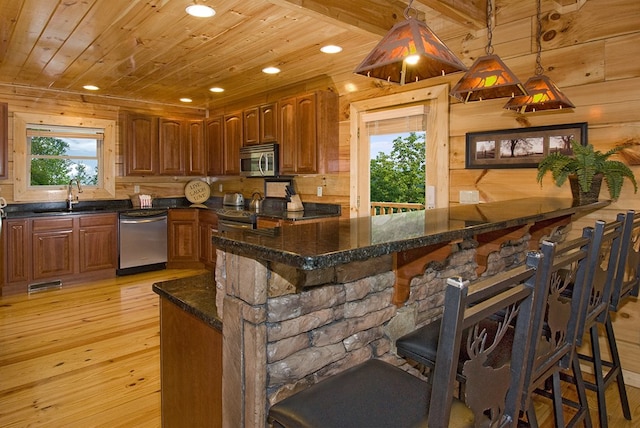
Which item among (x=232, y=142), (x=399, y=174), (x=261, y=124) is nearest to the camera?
(x=261, y=124)

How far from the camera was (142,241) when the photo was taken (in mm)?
5602

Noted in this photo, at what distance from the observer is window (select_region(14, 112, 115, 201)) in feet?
17.1

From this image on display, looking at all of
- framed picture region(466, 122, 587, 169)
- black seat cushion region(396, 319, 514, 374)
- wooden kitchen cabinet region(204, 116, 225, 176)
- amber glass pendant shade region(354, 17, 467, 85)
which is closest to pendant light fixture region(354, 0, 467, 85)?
amber glass pendant shade region(354, 17, 467, 85)

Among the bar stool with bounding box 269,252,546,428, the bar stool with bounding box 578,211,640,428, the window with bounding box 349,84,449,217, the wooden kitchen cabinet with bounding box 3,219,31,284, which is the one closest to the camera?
the bar stool with bounding box 269,252,546,428

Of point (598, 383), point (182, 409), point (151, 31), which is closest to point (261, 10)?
point (151, 31)

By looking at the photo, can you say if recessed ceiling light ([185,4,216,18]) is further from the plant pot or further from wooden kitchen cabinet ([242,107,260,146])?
the plant pot

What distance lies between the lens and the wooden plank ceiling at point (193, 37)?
9.33 feet

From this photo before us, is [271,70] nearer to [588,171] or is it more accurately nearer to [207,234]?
[207,234]

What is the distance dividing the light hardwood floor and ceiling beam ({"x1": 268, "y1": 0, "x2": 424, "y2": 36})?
2540 millimetres

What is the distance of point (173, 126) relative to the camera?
602 cm

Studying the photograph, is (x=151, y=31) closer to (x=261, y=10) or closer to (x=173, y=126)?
(x=261, y=10)

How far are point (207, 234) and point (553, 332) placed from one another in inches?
201

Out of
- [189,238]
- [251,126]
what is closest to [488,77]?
[251,126]

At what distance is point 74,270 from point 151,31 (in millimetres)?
3277
